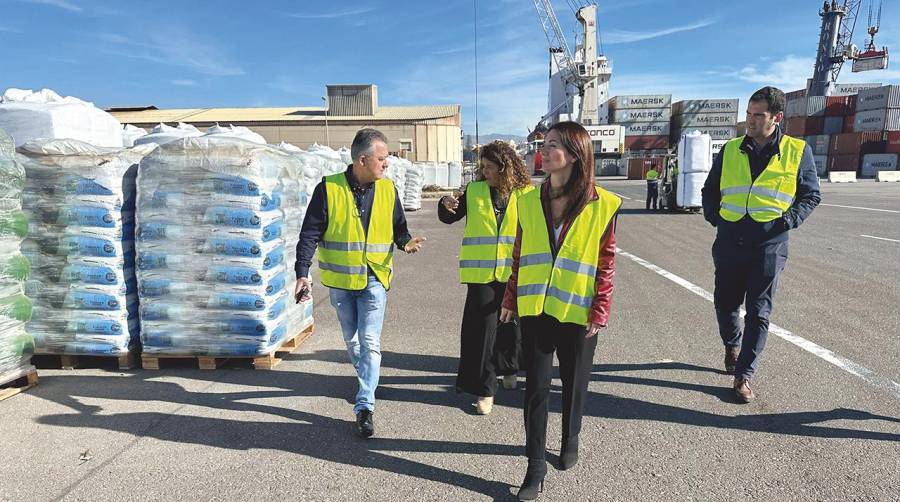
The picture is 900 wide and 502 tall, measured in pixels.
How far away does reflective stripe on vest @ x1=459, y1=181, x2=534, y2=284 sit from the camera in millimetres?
3562

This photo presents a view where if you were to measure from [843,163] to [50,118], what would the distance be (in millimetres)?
59313

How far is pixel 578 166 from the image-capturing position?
99.0 inches

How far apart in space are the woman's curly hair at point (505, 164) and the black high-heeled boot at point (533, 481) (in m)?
1.72

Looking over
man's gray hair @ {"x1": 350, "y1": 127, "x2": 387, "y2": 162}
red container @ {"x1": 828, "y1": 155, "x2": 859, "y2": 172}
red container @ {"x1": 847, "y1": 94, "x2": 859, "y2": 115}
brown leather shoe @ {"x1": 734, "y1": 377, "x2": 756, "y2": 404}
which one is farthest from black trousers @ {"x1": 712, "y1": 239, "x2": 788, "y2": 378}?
red container @ {"x1": 847, "y1": 94, "x2": 859, "y2": 115}

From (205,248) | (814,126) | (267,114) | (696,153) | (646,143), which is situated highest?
(267,114)

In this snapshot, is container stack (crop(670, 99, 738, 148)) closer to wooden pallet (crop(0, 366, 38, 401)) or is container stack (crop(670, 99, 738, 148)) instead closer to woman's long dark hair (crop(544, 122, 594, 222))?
woman's long dark hair (crop(544, 122, 594, 222))

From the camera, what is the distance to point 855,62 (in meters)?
64.2

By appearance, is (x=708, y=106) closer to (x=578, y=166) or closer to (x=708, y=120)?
(x=708, y=120)

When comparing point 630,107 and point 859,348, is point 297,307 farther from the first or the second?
point 630,107

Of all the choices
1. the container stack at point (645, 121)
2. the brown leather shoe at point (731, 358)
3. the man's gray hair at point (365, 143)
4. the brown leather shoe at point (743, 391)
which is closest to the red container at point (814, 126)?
the container stack at point (645, 121)

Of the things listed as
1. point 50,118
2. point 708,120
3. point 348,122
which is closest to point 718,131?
point 708,120

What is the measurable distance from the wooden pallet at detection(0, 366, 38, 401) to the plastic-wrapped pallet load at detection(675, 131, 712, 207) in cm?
1626

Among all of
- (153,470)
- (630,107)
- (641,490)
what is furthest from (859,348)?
(630,107)

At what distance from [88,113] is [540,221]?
713cm
